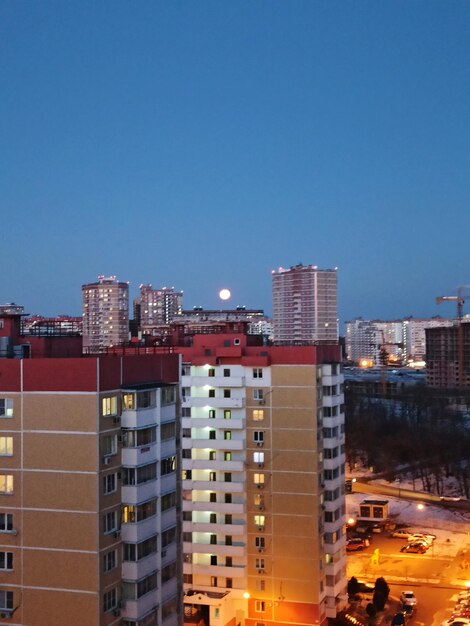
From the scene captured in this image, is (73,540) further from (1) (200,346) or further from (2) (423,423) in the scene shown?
(2) (423,423)

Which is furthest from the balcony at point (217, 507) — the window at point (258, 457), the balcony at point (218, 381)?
the balcony at point (218, 381)

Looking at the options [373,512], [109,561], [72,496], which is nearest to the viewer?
[72,496]

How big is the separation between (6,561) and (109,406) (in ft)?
4.71

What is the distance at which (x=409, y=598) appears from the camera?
1112 centimetres

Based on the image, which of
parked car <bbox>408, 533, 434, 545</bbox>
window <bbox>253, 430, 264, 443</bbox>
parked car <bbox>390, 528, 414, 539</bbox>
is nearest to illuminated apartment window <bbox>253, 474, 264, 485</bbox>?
window <bbox>253, 430, 264, 443</bbox>

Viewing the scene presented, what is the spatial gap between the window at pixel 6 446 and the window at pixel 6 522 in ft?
1.56

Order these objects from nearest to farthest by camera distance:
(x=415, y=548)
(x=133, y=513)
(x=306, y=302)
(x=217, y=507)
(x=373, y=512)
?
(x=133, y=513) → (x=217, y=507) → (x=415, y=548) → (x=373, y=512) → (x=306, y=302)

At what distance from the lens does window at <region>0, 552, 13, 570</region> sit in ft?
19.8

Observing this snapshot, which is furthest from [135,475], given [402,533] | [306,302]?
[306,302]

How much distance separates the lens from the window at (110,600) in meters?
5.98

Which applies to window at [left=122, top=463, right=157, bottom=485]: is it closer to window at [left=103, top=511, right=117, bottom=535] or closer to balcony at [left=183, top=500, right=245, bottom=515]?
window at [left=103, top=511, right=117, bottom=535]

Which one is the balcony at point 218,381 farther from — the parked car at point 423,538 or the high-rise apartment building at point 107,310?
the high-rise apartment building at point 107,310

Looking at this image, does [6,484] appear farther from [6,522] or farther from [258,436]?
[258,436]

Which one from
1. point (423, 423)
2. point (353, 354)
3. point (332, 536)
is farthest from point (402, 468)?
point (353, 354)
